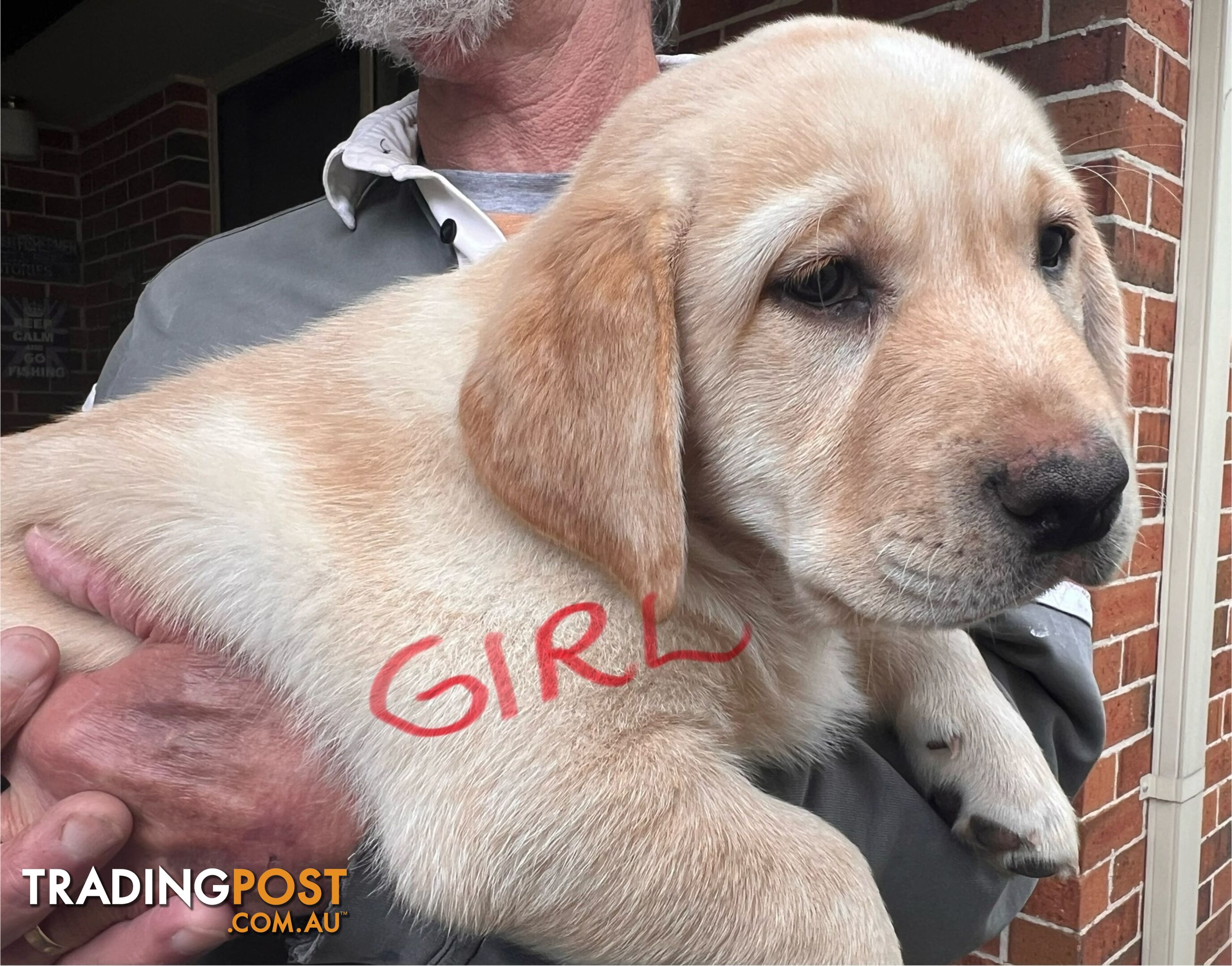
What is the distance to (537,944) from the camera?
4.05 feet

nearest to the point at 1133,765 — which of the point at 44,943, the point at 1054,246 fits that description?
the point at 1054,246

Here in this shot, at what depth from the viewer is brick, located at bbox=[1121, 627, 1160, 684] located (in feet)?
11.0

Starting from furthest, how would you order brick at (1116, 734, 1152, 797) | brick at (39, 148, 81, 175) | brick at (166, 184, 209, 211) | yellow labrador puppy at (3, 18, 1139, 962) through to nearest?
1. brick at (39, 148, 81, 175)
2. brick at (166, 184, 209, 211)
3. brick at (1116, 734, 1152, 797)
4. yellow labrador puppy at (3, 18, 1139, 962)

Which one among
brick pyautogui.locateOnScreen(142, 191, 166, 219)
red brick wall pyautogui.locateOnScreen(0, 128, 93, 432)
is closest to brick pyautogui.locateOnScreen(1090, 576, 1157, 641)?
brick pyautogui.locateOnScreen(142, 191, 166, 219)

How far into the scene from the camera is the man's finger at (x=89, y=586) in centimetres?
143

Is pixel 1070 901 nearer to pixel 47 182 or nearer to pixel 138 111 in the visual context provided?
pixel 138 111

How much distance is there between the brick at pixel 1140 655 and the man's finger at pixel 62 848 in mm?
3202

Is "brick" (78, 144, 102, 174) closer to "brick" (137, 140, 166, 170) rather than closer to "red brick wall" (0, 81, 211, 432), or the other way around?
"red brick wall" (0, 81, 211, 432)

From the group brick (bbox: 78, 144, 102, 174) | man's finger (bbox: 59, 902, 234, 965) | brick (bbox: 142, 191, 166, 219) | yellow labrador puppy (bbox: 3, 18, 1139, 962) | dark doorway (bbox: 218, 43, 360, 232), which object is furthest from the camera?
brick (bbox: 78, 144, 102, 174)

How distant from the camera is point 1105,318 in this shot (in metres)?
1.54

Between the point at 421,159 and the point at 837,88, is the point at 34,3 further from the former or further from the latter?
the point at 837,88

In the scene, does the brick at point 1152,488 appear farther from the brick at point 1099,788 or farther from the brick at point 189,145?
the brick at point 189,145

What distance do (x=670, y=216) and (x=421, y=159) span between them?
4.22 feet

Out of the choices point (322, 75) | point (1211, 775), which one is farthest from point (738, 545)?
point (322, 75)
